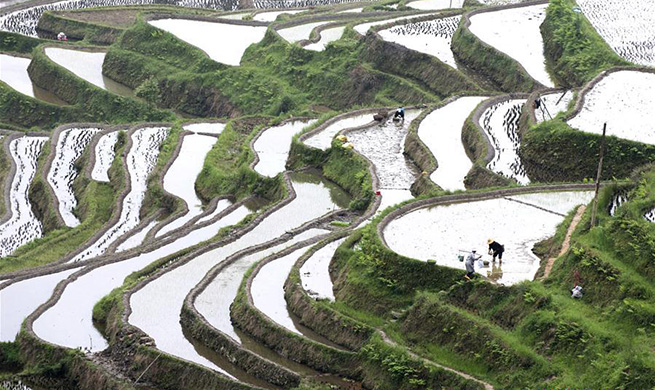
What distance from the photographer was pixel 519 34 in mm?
39906

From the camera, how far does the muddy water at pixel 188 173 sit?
2921 centimetres

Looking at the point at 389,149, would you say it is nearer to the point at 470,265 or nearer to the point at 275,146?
the point at 275,146

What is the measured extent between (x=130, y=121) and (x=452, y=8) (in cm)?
1292

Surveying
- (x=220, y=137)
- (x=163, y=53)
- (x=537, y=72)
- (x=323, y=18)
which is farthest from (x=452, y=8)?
(x=220, y=137)

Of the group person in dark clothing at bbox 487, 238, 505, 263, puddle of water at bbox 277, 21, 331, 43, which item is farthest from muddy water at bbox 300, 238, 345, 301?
puddle of water at bbox 277, 21, 331, 43

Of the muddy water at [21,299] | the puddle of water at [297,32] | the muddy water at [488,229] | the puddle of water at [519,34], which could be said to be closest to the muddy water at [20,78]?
the puddle of water at [297,32]

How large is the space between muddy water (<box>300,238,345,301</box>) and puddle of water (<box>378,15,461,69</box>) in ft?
51.2

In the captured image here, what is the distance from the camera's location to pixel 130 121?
42469mm

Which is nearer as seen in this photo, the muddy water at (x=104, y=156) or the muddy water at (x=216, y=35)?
the muddy water at (x=104, y=156)

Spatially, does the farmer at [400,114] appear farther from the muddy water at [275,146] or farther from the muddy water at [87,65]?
the muddy water at [87,65]

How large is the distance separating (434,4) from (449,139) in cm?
2248

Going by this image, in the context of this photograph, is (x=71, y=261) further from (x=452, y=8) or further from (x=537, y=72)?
(x=452, y=8)

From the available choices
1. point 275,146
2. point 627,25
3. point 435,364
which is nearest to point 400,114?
point 275,146

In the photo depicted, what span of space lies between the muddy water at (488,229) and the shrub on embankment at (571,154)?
201 cm
